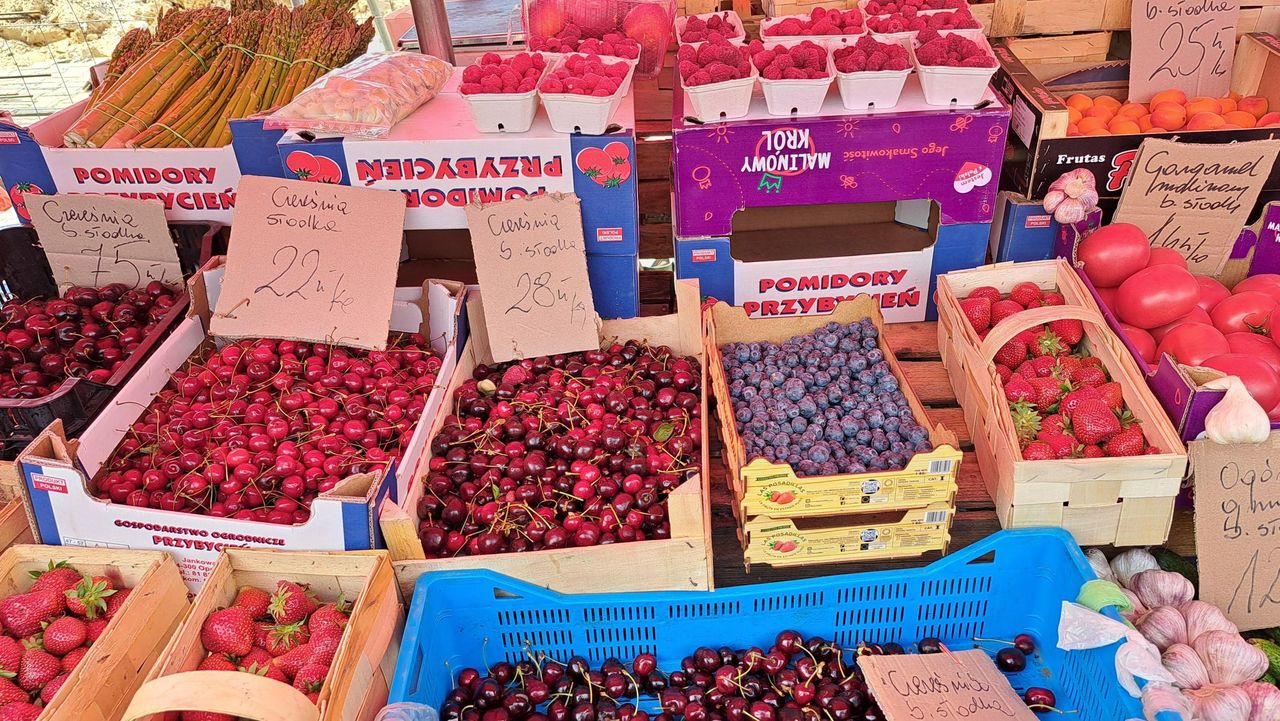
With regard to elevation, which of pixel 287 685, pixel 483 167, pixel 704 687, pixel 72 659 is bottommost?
pixel 704 687

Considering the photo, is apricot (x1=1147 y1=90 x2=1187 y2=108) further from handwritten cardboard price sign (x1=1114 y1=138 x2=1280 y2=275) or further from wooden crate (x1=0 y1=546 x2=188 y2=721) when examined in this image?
wooden crate (x1=0 y1=546 x2=188 y2=721)

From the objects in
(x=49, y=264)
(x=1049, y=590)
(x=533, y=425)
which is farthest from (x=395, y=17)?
(x=1049, y=590)

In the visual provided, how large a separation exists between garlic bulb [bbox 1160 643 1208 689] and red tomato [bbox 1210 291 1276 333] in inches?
38.9

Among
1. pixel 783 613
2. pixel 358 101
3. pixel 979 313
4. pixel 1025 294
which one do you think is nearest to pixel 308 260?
pixel 358 101

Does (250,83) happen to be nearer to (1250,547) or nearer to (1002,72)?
(1002,72)

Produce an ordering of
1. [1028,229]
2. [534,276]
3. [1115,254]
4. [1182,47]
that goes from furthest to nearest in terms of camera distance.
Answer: [1182,47] → [1028,229] → [534,276] → [1115,254]

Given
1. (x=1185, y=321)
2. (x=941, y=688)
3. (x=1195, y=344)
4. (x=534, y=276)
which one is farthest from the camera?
(x=534, y=276)

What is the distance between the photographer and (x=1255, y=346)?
2188 mm

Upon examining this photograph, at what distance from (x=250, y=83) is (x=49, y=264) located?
0.88 metres

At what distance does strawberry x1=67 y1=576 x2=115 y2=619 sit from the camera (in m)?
1.77

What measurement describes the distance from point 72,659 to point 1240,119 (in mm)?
3586

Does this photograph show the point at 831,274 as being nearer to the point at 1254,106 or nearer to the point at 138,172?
the point at 1254,106

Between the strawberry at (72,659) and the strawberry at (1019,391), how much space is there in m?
2.03

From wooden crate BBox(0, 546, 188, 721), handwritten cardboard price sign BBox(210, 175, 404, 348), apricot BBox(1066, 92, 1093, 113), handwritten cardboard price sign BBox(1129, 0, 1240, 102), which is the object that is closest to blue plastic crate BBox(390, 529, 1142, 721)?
wooden crate BBox(0, 546, 188, 721)
